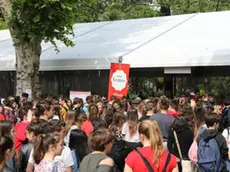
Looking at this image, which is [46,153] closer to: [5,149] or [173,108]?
[5,149]

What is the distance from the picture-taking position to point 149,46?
545 inches

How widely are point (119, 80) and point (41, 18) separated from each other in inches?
120

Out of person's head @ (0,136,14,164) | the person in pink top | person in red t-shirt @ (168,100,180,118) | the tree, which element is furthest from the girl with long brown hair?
the tree

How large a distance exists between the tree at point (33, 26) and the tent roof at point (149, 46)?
4.25 feet

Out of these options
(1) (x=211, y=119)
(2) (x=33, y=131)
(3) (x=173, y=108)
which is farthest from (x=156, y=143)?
(3) (x=173, y=108)

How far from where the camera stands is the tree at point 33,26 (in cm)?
1264

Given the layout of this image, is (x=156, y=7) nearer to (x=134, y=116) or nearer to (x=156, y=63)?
(x=156, y=63)

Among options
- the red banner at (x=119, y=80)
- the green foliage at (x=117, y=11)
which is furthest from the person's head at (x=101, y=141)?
the green foliage at (x=117, y=11)

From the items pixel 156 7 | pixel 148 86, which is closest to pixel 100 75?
pixel 148 86

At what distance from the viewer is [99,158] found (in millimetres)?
3975

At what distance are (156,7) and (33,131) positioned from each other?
29241mm

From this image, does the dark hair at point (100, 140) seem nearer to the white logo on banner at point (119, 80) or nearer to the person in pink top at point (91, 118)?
the person in pink top at point (91, 118)

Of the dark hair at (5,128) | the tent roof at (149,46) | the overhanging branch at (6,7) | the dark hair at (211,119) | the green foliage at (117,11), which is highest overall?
the green foliage at (117,11)

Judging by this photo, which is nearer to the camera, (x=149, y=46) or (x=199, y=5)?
(x=149, y=46)
